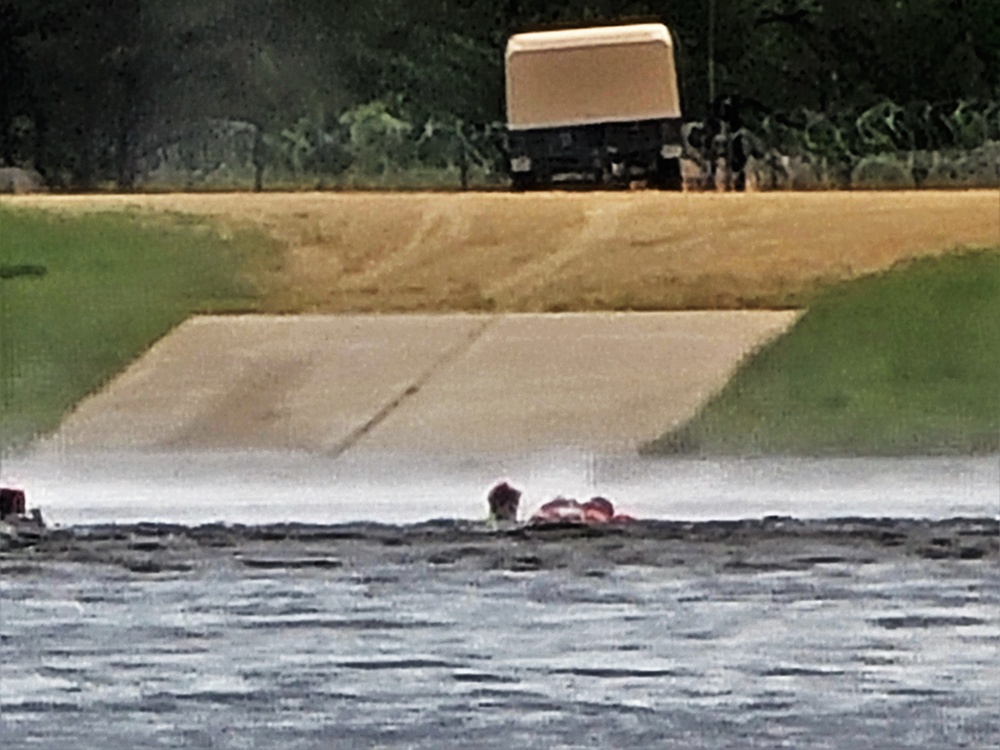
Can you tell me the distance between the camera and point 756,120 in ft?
2.84

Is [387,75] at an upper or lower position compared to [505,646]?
upper

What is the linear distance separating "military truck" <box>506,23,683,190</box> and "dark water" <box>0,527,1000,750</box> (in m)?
0.17

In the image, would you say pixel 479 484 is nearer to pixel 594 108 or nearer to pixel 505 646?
pixel 505 646

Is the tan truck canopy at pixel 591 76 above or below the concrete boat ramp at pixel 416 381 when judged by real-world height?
above

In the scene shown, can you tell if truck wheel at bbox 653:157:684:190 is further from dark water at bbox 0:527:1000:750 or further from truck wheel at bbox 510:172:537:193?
dark water at bbox 0:527:1000:750

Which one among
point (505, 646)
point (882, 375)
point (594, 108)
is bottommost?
point (505, 646)

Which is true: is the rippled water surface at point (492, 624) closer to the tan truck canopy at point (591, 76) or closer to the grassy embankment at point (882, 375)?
the grassy embankment at point (882, 375)

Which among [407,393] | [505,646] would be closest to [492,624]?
[505,646]

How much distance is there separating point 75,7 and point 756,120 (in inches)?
12.7

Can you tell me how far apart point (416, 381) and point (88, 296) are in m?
0.16

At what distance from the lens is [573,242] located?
2.81ft

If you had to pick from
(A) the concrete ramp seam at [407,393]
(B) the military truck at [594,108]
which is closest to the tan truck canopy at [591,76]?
(B) the military truck at [594,108]

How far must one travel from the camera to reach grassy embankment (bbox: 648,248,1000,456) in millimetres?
848

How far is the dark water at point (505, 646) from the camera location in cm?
84
